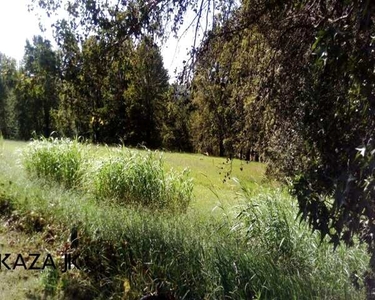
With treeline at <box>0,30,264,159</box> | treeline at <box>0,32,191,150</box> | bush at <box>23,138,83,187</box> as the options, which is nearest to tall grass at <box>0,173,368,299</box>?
treeline at <box>0,30,264,159</box>

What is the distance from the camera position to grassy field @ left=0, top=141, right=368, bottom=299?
309 centimetres

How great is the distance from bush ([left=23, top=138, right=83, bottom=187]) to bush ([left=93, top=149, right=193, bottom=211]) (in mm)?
731

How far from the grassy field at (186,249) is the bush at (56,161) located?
90 centimetres

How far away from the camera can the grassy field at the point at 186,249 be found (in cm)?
309

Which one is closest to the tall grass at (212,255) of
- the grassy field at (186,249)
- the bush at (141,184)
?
the grassy field at (186,249)

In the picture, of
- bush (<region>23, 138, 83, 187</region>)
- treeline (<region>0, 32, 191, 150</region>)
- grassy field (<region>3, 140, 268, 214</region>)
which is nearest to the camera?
treeline (<region>0, 32, 191, 150</region>)

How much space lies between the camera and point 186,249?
3730 millimetres

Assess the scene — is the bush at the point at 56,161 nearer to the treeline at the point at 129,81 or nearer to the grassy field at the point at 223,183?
the grassy field at the point at 223,183

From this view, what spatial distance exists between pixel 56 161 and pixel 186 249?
4.84 m

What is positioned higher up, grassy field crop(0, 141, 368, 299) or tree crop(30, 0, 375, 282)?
tree crop(30, 0, 375, 282)

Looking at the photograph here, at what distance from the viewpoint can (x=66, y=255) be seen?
4.05 m

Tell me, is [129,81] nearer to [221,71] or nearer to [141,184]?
[221,71]

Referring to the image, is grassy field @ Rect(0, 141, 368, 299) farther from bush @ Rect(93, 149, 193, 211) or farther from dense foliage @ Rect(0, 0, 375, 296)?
dense foliage @ Rect(0, 0, 375, 296)

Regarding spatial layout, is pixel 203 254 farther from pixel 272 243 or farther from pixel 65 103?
pixel 65 103
